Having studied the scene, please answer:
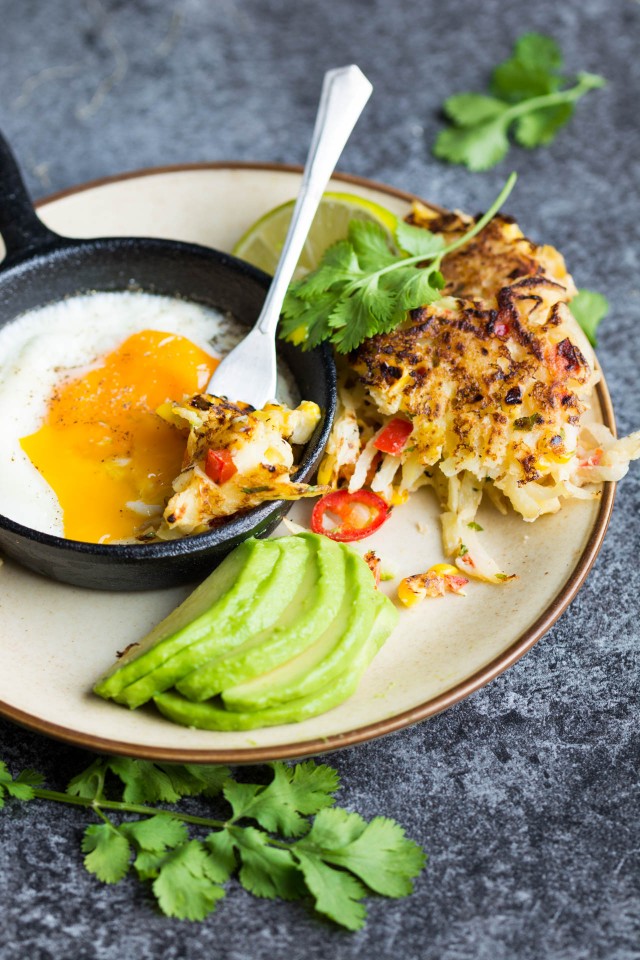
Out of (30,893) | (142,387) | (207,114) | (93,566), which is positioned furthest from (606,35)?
(30,893)

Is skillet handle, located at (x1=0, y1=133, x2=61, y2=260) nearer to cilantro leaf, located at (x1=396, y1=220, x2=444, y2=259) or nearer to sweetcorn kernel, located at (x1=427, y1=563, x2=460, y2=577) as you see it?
cilantro leaf, located at (x1=396, y1=220, x2=444, y2=259)

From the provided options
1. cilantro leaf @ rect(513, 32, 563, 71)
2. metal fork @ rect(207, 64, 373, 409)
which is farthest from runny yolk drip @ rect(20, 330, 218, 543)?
cilantro leaf @ rect(513, 32, 563, 71)

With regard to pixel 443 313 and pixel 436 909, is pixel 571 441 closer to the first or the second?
pixel 443 313

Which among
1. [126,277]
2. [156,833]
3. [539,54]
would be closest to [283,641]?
[156,833]

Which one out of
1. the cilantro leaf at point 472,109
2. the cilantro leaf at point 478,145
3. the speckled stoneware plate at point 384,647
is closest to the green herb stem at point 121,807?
the speckled stoneware plate at point 384,647

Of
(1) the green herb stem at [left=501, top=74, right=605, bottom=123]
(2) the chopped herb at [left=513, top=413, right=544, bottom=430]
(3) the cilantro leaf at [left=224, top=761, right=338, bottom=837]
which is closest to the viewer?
(3) the cilantro leaf at [left=224, top=761, right=338, bottom=837]

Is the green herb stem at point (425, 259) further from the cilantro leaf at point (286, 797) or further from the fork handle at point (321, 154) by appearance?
the cilantro leaf at point (286, 797)

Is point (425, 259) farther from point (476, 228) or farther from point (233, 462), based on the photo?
point (233, 462)
